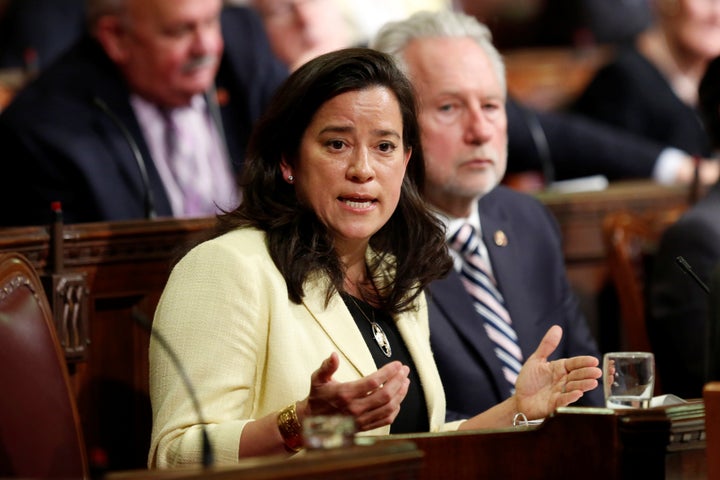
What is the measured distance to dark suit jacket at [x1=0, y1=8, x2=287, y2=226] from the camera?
4.00 meters

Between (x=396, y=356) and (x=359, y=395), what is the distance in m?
0.59

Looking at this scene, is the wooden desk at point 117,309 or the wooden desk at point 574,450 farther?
the wooden desk at point 117,309

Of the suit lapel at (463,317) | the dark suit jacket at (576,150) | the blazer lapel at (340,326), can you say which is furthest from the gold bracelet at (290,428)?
the dark suit jacket at (576,150)

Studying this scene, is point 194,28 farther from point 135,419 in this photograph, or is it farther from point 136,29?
point 135,419

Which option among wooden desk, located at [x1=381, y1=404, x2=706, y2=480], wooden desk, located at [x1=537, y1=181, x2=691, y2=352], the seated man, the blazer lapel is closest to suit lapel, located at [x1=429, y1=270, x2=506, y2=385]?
the blazer lapel

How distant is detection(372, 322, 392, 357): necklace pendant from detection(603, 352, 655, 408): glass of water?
20.3 inches

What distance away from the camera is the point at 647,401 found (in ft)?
8.09

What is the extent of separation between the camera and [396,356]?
2877 mm

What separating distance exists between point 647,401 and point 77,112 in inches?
89.5

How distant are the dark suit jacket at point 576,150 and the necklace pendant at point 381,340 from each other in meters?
3.09

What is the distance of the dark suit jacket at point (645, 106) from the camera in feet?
21.2

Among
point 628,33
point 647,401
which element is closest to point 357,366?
point 647,401

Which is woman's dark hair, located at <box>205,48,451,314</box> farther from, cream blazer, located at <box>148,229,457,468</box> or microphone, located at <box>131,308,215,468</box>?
microphone, located at <box>131,308,215,468</box>

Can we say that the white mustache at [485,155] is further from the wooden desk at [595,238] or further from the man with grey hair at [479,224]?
the wooden desk at [595,238]
